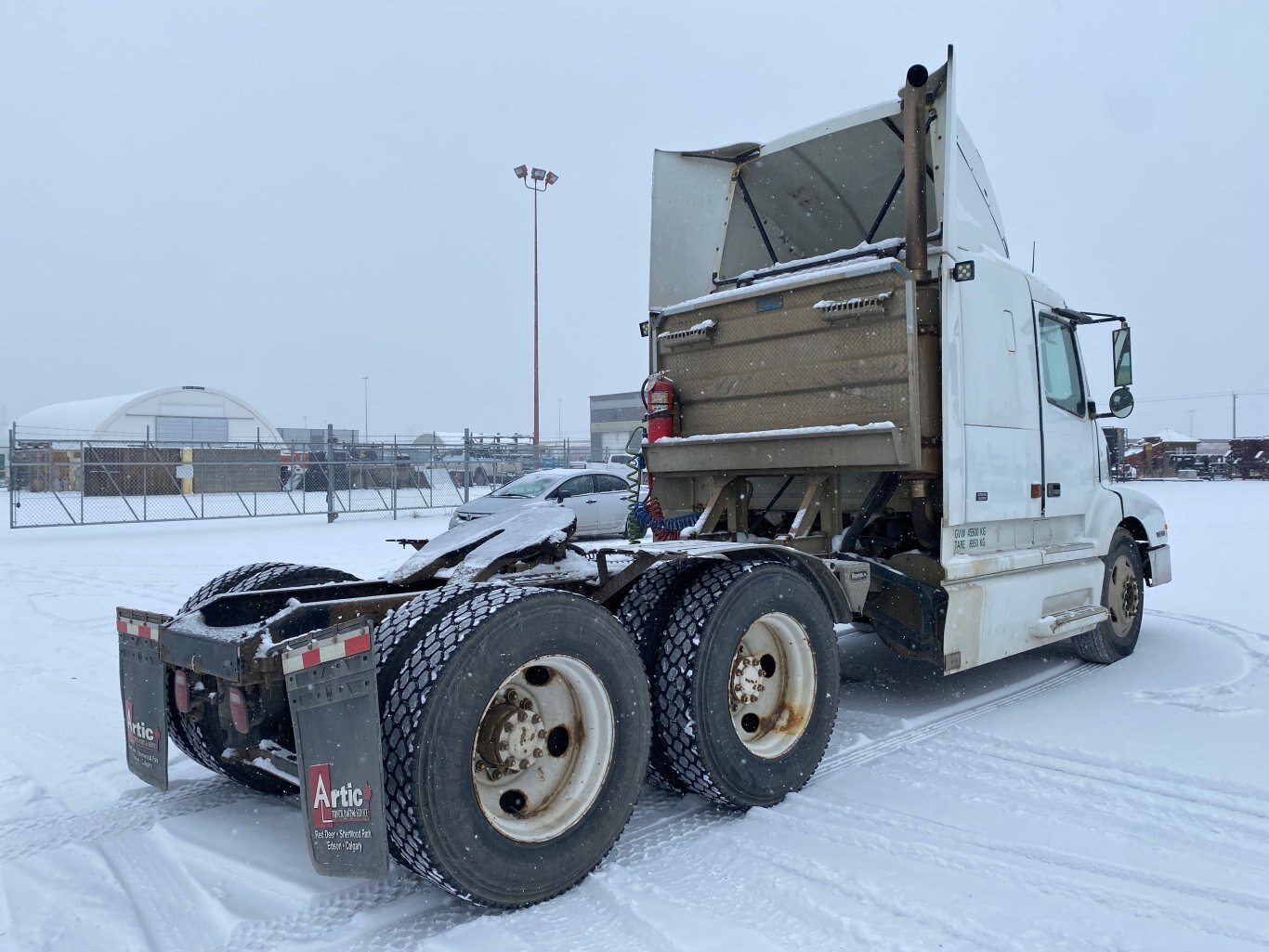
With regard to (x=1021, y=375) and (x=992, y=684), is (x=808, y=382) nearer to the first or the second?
(x=1021, y=375)

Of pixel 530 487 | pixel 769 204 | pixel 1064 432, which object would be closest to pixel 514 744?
pixel 1064 432

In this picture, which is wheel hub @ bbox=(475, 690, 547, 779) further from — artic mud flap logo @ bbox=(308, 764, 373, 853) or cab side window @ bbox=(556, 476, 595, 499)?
cab side window @ bbox=(556, 476, 595, 499)

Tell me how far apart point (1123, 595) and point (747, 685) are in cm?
421

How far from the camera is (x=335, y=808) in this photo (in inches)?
108

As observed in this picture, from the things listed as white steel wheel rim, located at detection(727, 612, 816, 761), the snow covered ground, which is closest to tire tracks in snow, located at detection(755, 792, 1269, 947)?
the snow covered ground

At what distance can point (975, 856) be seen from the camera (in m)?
3.32

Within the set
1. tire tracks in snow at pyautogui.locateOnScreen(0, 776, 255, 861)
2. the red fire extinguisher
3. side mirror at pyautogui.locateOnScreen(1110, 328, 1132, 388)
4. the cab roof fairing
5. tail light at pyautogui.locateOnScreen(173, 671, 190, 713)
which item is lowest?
tire tracks in snow at pyautogui.locateOnScreen(0, 776, 255, 861)

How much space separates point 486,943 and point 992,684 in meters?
4.39

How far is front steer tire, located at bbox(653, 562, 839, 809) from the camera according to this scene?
3645mm

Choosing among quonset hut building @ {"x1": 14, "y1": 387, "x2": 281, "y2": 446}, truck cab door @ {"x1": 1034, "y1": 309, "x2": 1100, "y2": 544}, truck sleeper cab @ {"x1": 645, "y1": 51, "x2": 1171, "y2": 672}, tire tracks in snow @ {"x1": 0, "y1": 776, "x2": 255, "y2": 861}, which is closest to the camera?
tire tracks in snow @ {"x1": 0, "y1": 776, "x2": 255, "y2": 861}

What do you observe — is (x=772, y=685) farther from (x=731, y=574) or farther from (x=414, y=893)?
(x=414, y=893)

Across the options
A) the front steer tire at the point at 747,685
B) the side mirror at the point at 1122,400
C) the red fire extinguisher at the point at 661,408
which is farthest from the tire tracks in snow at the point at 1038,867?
the side mirror at the point at 1122,400

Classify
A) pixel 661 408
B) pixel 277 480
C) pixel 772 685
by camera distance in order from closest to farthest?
pixel 772 685
pixel 661 408
pixel 277 480

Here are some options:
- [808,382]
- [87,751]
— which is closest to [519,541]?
[808,382]
